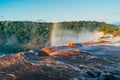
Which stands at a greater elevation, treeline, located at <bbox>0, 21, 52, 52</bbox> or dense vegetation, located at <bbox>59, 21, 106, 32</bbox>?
dense vegetation, located at <bbox>59, 21, 106, 32</bbox>

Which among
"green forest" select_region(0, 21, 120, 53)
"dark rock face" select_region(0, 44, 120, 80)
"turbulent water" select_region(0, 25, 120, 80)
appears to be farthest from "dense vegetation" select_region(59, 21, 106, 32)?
"dark rock face" select_region(0, 44, 120, 80)

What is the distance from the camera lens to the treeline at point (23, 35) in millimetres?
160375

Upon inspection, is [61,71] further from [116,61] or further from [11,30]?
[11,30]

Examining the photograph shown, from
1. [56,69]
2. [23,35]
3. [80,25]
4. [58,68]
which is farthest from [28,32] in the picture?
[56,69]

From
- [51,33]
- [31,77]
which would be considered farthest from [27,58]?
[51,33]

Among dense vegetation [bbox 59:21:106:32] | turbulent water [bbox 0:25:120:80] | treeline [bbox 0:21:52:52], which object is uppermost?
turbulent water [bbox 0:25:120:80]

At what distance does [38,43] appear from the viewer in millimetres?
165625

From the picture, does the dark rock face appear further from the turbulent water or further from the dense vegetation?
the dense vegetation

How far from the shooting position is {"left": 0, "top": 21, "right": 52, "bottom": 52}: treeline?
16038 centimetres

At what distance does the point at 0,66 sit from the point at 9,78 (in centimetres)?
202

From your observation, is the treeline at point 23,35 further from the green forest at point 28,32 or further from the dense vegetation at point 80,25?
the dense vegetation at point 80,25

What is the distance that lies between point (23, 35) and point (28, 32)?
12.2ft

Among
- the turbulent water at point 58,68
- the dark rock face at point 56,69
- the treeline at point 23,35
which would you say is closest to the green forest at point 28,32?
the treeline at point 23,35

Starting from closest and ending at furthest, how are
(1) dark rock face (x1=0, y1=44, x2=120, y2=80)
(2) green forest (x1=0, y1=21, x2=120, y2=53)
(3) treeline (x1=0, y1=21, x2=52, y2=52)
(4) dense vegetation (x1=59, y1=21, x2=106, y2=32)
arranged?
(1) dark rock face (x1=0, y1=44, x2=120, y2=80), (3) treeline (x1=0, y1=21, x2=52, y2=52), (2) green forest (x1=0, y1=21, x2=120, y2=53), (4) dense vegetation (x1=59, y1=21, x2=106, y2=32)
